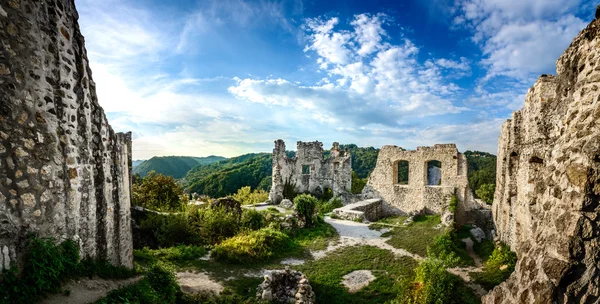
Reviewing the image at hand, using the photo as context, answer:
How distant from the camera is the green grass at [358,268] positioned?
715cm

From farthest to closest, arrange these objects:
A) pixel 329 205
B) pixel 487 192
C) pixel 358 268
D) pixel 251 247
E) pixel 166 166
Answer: pixel 166 166, pixel 487 192, pixel 329 205, pixel 251 247, pixel 358 268

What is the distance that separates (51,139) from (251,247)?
669 cm

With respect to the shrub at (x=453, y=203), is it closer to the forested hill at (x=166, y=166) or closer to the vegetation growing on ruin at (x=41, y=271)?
the vegetation growing on ruin at (x=41, y=271)

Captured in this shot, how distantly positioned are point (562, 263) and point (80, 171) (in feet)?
20.2

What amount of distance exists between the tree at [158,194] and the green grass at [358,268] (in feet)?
27.4

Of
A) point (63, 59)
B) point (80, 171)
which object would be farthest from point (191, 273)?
point (63, 59)

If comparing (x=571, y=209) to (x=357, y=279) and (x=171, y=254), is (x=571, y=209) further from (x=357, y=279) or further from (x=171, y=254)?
(x=171, y=254)

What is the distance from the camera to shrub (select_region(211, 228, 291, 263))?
928 cm

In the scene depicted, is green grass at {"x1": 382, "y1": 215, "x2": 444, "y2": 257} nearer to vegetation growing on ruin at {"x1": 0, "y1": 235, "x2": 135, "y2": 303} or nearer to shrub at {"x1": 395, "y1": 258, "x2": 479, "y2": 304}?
shrub at {"x1": 395, "y1": 258, "x2": 479, "y2": 304}

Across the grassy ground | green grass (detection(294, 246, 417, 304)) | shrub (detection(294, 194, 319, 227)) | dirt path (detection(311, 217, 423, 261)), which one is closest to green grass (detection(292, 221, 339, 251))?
dirt path (detection(311, 217, 423, 261))

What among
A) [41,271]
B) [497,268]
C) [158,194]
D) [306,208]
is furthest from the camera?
[158,194]

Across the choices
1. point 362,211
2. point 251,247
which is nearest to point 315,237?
point 251,247

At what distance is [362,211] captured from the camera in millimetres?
15641

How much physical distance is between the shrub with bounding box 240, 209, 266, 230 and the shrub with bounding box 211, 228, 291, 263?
119 cm
